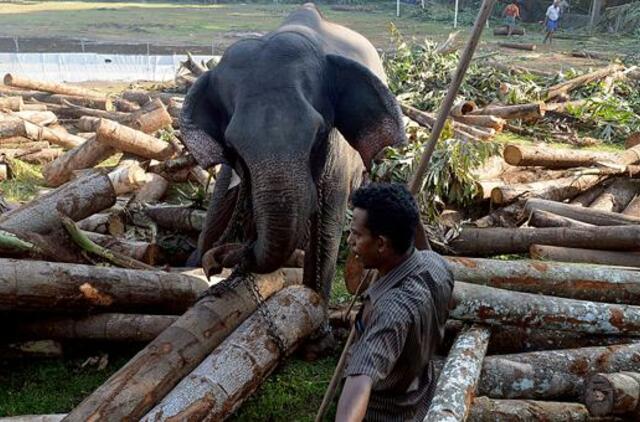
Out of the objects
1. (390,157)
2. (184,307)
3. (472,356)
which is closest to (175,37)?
(390,157)

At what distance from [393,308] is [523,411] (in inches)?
65.0

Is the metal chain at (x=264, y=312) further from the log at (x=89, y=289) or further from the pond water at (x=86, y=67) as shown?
the pond water at (x=86, y=67)

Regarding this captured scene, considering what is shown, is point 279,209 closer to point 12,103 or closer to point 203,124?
point 203,124

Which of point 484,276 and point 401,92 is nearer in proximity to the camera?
point 484,276

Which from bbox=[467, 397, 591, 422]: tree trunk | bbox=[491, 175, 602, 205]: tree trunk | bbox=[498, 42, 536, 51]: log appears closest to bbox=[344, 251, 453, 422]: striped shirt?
bbox=[467, 397, 591, 422]: tree trunk

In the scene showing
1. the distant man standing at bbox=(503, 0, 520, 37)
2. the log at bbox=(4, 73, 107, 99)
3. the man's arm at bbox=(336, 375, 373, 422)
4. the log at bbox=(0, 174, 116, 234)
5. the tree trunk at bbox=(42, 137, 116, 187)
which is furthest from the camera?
the distant man standing at bbox=(503, 0, 520, 37)

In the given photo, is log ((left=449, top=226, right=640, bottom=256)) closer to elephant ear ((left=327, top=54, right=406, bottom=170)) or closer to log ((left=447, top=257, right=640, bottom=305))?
log ((left=447, top=257, right=640, bottom=305))

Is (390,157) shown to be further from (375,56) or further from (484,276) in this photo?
(484,276)

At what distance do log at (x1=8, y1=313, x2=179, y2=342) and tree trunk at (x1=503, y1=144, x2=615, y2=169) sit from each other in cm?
522

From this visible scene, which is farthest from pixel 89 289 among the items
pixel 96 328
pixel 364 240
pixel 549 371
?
pixel 549 371

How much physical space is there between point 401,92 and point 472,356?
33.7ft

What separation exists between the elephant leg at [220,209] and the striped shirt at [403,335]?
302 centimetres

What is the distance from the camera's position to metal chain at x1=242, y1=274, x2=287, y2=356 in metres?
4.77

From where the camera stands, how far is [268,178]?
440 cm
